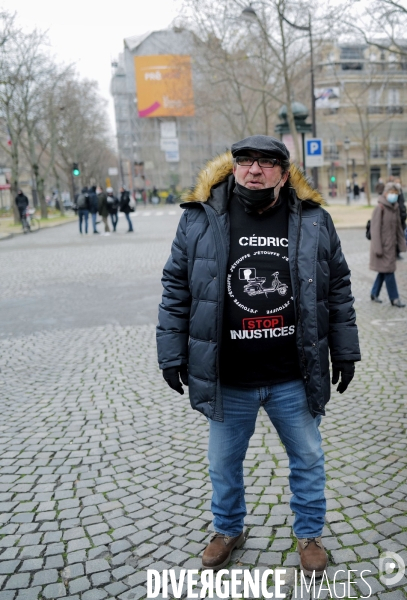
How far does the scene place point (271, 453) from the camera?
158 inches

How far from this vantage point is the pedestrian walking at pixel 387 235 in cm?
820

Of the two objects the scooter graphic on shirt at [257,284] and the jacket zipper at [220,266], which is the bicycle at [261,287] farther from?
the jacket zipper at [220,266]

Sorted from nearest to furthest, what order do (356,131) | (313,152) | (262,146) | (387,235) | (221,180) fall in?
(262,146), (221,180), (387,235), (313,152), (356,131)

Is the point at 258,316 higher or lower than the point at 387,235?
higher

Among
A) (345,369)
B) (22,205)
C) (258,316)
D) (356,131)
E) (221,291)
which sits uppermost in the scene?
(356,131)

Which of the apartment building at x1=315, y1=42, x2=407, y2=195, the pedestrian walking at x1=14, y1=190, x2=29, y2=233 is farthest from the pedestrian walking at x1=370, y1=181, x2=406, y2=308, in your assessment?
the apartment building at x1=315, y1=42, x2=407, y2=195

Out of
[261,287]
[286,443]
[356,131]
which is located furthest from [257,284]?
[356,131]

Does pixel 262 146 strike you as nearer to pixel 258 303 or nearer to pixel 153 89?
pixel 258 303

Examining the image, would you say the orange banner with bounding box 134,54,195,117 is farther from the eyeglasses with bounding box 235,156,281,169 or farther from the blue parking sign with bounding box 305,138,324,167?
the eyeglasses with bounding box 235,156,281,169

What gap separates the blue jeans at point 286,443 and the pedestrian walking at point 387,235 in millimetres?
5902

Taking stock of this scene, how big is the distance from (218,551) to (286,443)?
0.62m

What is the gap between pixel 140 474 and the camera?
3811mm

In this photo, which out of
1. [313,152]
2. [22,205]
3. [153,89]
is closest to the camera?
[313,152]

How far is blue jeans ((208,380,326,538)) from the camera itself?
267cm
